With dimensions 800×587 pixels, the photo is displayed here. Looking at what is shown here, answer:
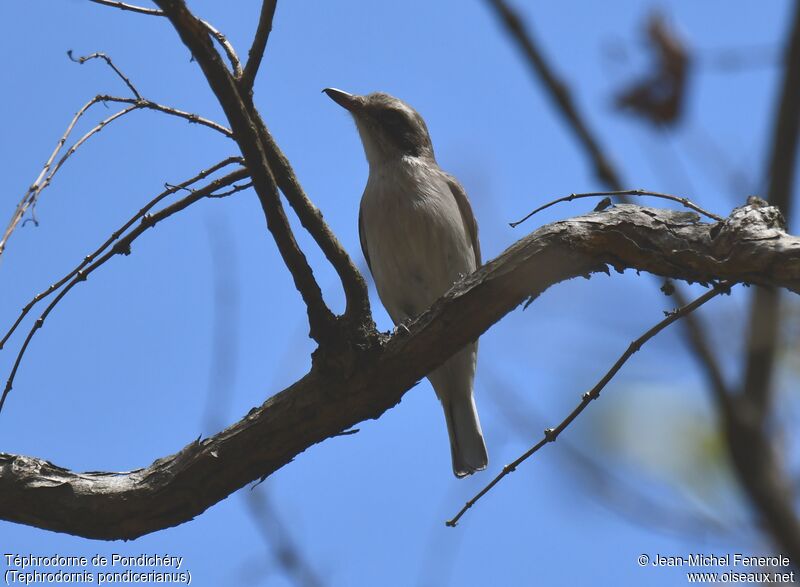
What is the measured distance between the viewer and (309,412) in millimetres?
4566

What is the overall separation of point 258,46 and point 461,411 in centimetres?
417

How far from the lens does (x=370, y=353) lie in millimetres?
4539

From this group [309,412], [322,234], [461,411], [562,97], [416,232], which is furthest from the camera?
[461,411]

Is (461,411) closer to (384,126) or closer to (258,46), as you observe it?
(384,126)

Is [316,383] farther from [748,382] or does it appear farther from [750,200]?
[748,382]

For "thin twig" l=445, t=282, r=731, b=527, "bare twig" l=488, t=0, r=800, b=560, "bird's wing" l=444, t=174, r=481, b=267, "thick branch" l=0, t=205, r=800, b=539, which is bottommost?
"bare twig" l=488, t=0, r=800, b=560

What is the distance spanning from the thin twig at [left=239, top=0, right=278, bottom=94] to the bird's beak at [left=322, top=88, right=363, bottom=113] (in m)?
3.83

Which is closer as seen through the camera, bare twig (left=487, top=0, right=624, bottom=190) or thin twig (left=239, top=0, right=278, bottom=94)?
bare twig (left=487, top=0, right=624, bottom=190)

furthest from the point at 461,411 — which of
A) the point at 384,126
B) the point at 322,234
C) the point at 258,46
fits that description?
the point at 258,46

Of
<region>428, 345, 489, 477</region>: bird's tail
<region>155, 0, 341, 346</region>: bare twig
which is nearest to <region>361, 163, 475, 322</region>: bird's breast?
<region>428, 345, 489, 477</region>: bird's tail

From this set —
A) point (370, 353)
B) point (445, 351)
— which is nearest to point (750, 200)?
point (445, 351)

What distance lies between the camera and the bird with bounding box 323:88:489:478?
6750mm

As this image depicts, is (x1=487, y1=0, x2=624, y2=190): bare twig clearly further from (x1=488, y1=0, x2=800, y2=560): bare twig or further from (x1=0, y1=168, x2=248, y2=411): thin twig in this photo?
(x1=0, y1=168, x2=248, y2=411): thin twig

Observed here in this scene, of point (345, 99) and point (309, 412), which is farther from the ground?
point (345, 99)
